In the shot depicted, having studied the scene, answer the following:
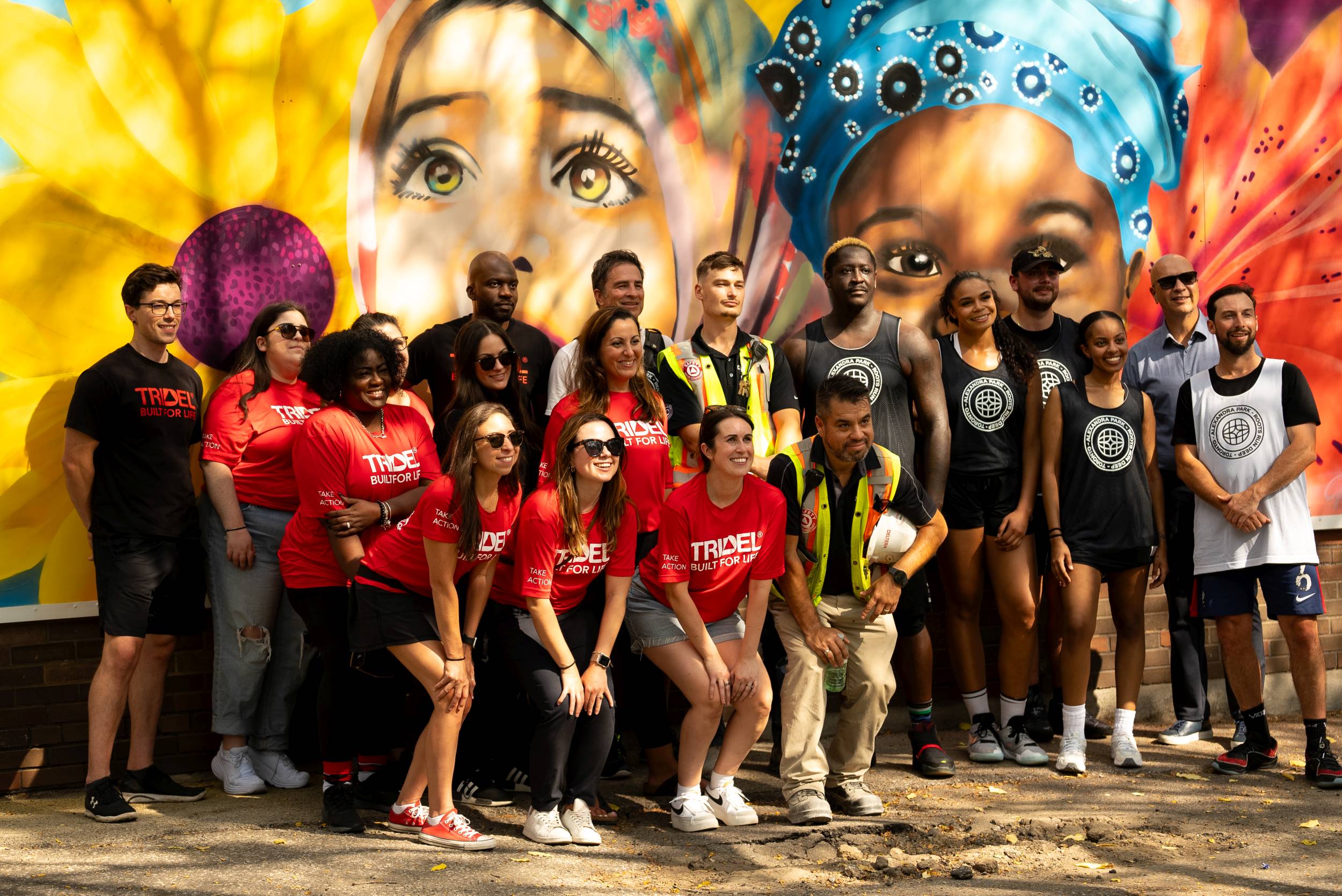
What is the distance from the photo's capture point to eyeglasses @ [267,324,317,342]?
589cm

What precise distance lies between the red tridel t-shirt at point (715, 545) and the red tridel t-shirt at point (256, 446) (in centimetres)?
165

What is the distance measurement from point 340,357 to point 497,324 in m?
0.92

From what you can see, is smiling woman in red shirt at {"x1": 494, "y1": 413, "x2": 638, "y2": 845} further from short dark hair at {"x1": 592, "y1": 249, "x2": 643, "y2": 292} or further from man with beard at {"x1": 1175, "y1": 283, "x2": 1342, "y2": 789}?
man with beard at {"x1": 1175, "y1": 283, "x2": 1342, "y2": 789}

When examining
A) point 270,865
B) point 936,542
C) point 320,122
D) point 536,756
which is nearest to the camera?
point 270,865

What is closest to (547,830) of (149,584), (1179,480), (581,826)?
(581,826)

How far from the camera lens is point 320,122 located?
21.1 feet

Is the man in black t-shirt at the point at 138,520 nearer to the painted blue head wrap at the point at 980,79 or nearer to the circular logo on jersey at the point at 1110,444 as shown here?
the painted blue head wrap at the point at 980,79

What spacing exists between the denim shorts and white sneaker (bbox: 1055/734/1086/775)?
1.84m

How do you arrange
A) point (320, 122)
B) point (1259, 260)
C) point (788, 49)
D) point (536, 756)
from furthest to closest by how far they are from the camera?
point (1259, 260) < point (788, 49) < point (320, 122) < point (536, 756)

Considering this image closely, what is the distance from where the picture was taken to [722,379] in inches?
234

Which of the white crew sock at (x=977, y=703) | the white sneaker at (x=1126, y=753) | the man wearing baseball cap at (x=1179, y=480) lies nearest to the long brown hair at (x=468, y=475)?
the white crew sock at (x=977, y=703)

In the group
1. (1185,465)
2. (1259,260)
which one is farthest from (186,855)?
(1259,260)

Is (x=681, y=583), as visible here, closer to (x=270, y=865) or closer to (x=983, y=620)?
(x=270, y=865)

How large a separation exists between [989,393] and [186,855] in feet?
13.5
